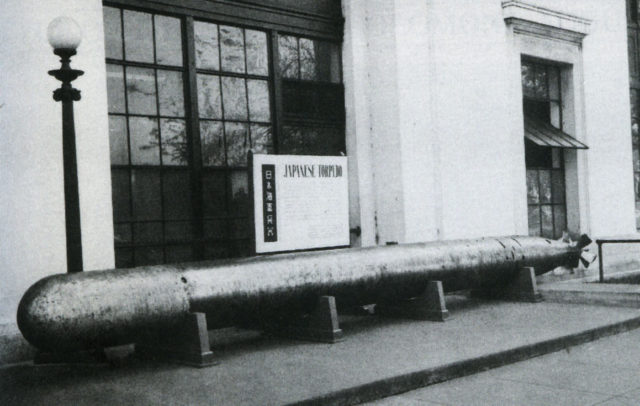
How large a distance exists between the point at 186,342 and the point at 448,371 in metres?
2.22

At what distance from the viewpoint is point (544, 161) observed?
1290 centimetres

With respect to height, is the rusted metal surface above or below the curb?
above

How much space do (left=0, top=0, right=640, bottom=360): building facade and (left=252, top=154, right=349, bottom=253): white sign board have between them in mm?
1245

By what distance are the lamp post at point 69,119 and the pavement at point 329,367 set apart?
102cm

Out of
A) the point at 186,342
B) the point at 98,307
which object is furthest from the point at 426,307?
the point at 98,307

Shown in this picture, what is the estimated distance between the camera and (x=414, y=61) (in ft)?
34.2

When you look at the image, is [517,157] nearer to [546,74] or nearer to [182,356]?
[546,74]

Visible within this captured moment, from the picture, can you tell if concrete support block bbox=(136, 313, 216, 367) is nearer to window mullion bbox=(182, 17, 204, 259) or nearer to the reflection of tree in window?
window mullion bbox=(182, 17, 204, 259)

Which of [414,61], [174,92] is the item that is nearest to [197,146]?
[174,92]

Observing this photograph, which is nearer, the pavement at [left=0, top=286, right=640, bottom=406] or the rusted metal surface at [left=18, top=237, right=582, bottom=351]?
the pavement at [left=0, top=286, right=640, bottom=406]

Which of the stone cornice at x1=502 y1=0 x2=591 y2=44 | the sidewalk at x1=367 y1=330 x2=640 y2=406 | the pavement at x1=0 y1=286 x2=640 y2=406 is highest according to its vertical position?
the stone cornice at x1=502 y1=0 x2=591 y2=44

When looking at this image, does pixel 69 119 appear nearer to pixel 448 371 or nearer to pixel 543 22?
pixel 448 371

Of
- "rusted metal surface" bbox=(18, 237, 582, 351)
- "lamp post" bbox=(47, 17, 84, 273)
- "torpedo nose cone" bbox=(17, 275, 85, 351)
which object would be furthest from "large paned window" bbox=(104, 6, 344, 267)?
"torpedo nose cone" bbox=(17, 275, 85, 351)

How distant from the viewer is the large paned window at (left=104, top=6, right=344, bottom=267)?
311 inches
